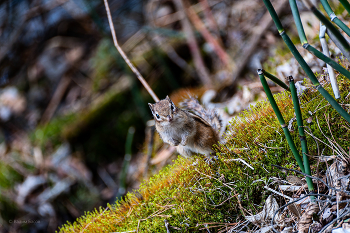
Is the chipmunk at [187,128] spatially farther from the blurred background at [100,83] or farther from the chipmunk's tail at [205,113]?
the blurred background at [100,83]

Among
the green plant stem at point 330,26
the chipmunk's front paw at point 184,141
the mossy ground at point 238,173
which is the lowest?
the mossy ground at point 238,173

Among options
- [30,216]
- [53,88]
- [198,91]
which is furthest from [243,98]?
[53,88]

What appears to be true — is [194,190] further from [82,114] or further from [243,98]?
[82,114]

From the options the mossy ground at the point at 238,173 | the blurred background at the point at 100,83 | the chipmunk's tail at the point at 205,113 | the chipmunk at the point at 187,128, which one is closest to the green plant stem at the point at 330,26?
the mossy ground at the point at 238,173

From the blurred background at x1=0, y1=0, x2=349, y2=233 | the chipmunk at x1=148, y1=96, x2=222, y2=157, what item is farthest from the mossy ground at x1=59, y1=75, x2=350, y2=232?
the blurred background at x1=0, y1=0, x2=349, y2=233

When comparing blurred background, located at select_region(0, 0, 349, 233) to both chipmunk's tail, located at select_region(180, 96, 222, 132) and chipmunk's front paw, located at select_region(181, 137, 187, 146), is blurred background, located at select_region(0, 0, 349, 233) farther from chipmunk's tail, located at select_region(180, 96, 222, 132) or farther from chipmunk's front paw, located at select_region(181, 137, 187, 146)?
chipmunk's front paw, located at select_region(181, 137, 187, 146)

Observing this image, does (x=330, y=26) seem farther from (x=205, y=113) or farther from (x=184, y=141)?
(x=205, y=113)
